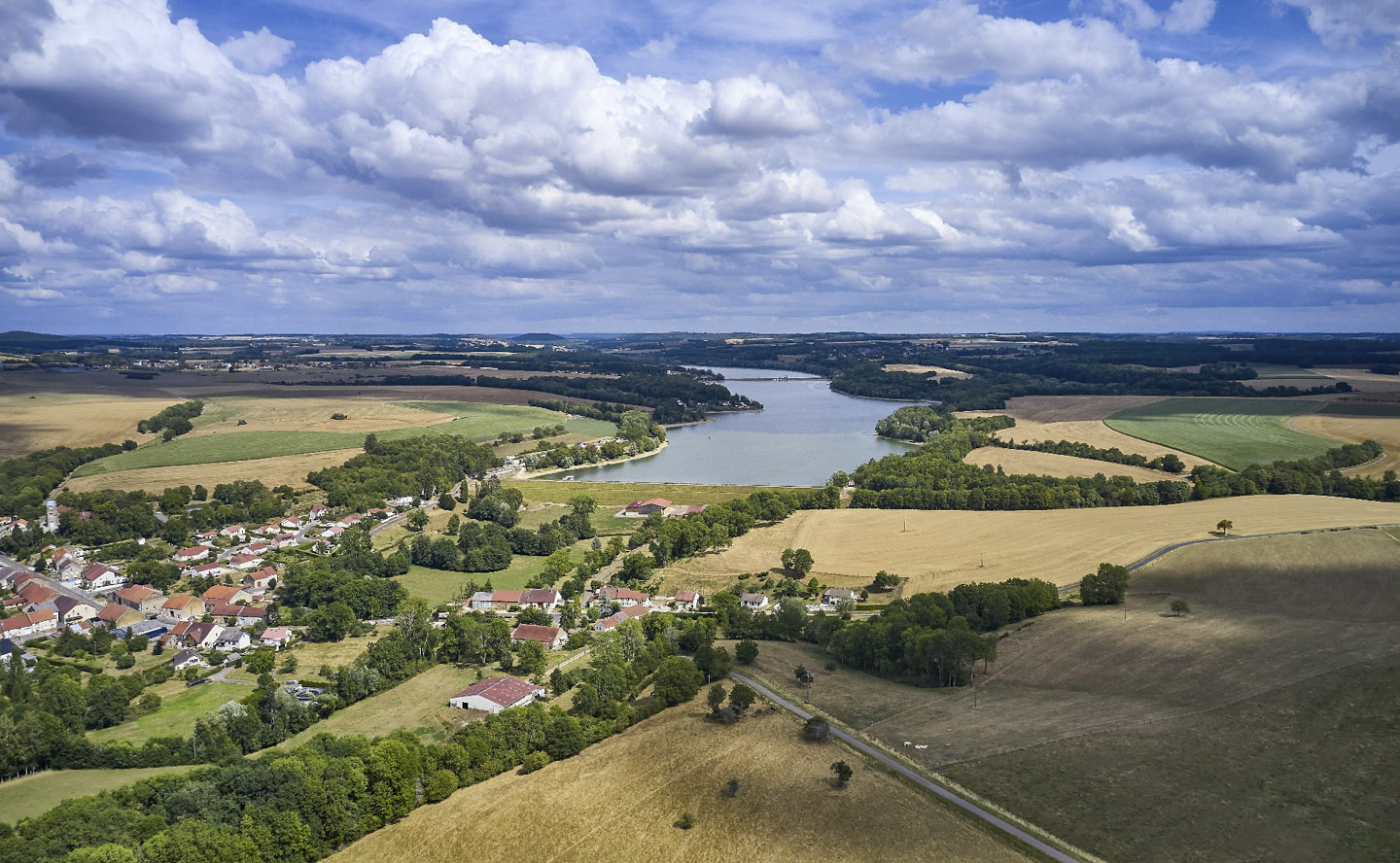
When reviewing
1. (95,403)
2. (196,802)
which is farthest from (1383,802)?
(95,403)

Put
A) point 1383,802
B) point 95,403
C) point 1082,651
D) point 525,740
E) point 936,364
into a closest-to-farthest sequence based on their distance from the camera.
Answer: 1. point 1383,802
2. point 525,740
3. point 1082,651
4. point 95,403
5. point 936,364

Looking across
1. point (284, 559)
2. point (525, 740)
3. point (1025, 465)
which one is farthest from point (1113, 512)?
point (284, 559)

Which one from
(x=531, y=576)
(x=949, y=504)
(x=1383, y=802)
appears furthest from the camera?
(x=949, y=504)

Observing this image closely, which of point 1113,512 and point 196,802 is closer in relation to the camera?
point 196,802

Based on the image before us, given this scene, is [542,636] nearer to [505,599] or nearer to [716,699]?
[505,599]

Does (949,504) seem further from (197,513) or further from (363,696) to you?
(197,513)

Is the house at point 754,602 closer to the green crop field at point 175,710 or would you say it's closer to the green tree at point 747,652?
the green tree at point 747,652
